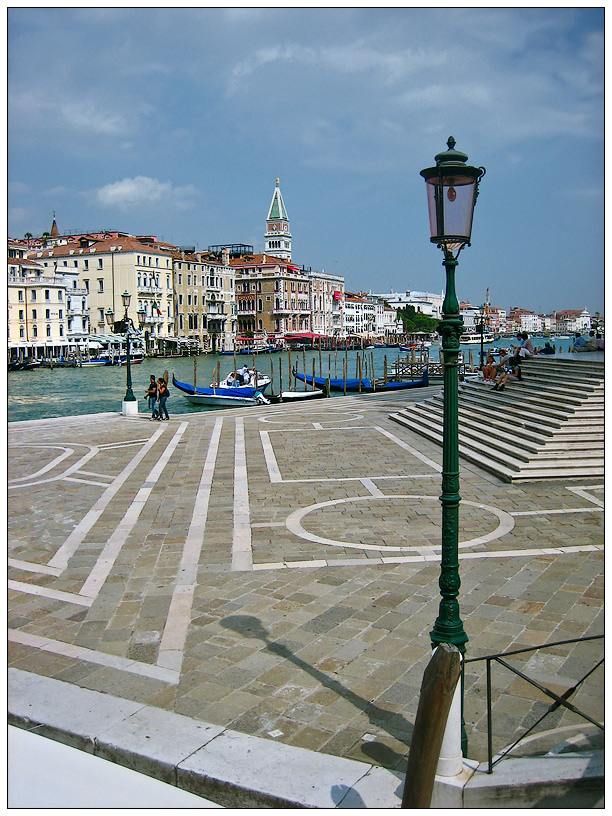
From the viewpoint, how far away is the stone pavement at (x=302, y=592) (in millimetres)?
4844

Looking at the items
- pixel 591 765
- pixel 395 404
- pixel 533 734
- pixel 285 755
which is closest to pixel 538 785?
pixel 591 765

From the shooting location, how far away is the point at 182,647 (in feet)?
19.0

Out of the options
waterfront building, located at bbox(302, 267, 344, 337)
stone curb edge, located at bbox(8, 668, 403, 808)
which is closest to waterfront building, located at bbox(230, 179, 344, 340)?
waterfront building, located at bbox(302, 267, 344, 337)

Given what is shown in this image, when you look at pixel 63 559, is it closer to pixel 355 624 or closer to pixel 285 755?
pixel 355 624

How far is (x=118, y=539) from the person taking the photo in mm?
8805

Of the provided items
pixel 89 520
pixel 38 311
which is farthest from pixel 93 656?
pixel 38 311

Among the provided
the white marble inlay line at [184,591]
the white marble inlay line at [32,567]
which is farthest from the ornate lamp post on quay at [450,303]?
the white marble inlay line at [32,567]

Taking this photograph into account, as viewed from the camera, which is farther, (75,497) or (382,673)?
(75,497)

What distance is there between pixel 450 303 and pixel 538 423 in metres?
10.1

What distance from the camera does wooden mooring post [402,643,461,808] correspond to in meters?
3.69

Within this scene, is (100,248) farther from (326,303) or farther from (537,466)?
(537,466)

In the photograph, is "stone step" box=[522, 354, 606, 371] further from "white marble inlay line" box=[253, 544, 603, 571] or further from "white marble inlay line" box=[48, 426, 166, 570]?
"white marble inlay line" box=[48, 426, 166, 570]

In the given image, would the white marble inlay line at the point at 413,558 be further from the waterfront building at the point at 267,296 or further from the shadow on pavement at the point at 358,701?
the waterfront building at the point at 267,296

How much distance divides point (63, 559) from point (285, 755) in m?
4.64
